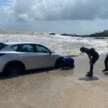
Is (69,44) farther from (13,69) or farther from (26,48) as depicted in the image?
(13,69)

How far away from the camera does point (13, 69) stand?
15.6 m

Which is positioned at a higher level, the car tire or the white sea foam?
the car tire

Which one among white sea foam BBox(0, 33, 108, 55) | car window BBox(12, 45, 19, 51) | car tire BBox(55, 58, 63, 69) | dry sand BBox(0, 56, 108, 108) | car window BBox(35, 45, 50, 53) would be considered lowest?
white sea foam BBox(0, 33, 108, 55)

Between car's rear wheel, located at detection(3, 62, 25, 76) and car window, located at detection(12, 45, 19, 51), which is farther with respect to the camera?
car window, located at detection(12, 45, 19, 51)

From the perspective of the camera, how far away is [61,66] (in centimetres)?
1808

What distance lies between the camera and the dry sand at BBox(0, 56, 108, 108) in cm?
1045

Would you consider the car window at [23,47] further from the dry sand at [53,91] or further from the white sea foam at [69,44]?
the white sea foam at [69,44]

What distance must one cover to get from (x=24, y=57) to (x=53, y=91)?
13.0 feet

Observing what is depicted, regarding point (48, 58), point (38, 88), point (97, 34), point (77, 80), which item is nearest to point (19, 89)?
point (38, 88)

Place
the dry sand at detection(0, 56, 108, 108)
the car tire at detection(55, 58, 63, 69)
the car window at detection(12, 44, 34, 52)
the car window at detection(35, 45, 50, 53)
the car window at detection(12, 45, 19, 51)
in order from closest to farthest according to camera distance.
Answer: the dry sand at detection(0, 56, 108, 108) → the car window at detection(12, 45, 19, 51) → the car window at detection(12, 44, 34, 52) → the car window at detection(35, 45, 50, 53) → the car tire at detection(55, 58, 63, 69)

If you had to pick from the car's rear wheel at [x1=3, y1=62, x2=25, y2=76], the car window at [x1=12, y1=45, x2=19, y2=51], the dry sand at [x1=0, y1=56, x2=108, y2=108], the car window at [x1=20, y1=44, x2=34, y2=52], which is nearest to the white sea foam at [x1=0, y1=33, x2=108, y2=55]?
the car window at [x1=20, y1=44, x2=34, y2=52]

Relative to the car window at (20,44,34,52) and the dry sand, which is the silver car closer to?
the car window at (20,44,34,52)

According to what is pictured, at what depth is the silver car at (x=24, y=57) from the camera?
15.3 metres

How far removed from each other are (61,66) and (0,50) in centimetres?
387
